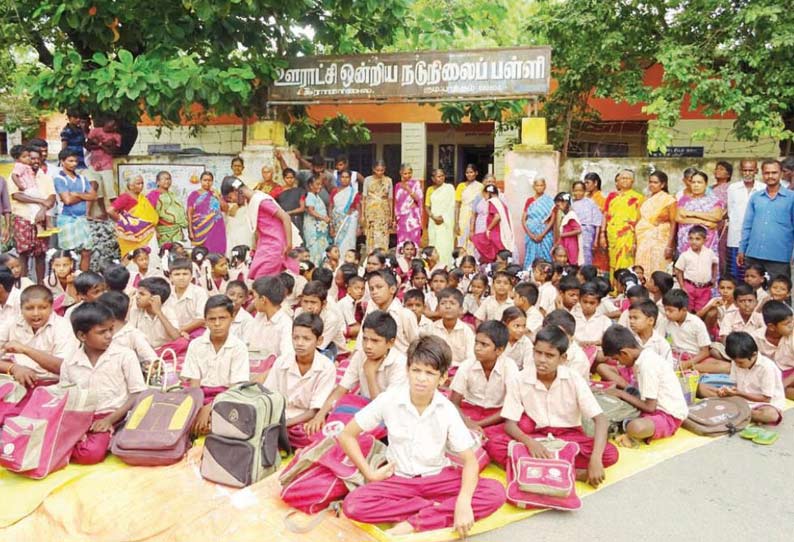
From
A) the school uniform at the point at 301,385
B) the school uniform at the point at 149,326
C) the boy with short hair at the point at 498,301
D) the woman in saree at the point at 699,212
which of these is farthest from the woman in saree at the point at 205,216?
the woman in saree at the point at 699,212

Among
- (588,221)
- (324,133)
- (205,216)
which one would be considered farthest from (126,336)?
(324,133)

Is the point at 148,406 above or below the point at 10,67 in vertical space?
below

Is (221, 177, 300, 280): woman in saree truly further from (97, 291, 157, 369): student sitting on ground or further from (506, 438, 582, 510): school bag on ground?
(506, 438, 582, 510): school bag on ground

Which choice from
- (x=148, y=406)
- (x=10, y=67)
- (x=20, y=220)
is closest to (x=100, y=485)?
(x=148, y=406)

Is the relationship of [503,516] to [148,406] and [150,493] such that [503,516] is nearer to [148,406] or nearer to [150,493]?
[150,493]

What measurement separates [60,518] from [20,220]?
5.29 metres

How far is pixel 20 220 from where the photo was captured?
25.5 feet

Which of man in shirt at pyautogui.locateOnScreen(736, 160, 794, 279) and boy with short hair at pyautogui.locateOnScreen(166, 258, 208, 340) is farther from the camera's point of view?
man in shirt at pyautogui.locateOnScreen(736, 160, 794, 279)

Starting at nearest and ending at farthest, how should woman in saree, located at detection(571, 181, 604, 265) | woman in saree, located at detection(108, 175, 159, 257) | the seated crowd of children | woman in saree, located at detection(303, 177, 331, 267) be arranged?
the seated crowd of children < woman in saree, located at detection(571, 181, 604, 265) < woman in saree, located at detection(108, 175, 159, 257) < woman in saree, located at detection(303, 177, 331, 267)

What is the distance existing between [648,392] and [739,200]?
366 centimetres

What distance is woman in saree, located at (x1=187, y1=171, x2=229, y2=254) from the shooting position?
8.66 m

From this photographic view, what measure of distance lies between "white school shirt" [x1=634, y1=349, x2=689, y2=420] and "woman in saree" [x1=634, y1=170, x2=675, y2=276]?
3272mm

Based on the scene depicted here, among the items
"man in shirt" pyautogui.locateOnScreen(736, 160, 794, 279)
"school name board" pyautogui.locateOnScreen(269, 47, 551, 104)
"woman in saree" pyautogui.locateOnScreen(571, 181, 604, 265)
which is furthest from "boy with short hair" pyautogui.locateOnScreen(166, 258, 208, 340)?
"man in shirt" pyautogui.locateOnScreen(736, 160, 794, 279)

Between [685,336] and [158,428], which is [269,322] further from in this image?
[685,336]
